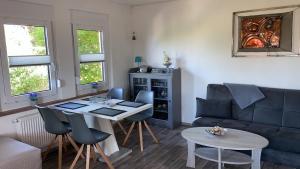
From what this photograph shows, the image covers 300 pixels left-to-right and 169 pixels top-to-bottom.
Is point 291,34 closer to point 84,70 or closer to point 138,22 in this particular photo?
point 138,22

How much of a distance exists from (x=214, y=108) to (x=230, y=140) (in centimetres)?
111

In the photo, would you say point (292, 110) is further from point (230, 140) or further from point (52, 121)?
point (52, 121)

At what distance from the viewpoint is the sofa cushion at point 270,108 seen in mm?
3461

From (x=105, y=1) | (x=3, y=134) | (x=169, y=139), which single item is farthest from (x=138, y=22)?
(x=3, y=134)

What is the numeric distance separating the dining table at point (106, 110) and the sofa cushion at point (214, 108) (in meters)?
0.91

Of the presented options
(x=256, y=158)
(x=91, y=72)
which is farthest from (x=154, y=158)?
(x=91, y=72)

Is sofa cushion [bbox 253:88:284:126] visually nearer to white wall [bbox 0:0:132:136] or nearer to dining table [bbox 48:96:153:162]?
dining table [bbox 48:96:153:162]

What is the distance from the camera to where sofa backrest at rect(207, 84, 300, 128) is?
3348mm

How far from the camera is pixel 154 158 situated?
11.2 ft

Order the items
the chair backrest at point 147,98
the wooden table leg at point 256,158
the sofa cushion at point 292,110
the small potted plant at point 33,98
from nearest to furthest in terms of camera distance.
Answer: the wooden table leg at point 256,158, the sofa cushion at point 292,110, the small potted plant at point 33,98, the chair backrest at point 147,98

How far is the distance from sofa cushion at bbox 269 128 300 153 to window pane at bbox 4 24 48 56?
3.39 m

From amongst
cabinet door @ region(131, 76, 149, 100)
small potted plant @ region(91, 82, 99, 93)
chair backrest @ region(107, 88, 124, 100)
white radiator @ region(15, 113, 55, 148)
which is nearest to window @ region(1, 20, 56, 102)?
white radiator @ region(15, 113, 55, 148)

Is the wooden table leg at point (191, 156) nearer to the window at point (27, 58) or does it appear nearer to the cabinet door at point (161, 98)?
the cabinet door at point (161, 98)

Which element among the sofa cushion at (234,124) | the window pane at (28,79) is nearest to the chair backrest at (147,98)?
the sofa cushion at (234,124)
